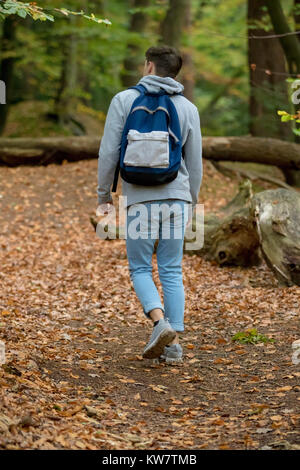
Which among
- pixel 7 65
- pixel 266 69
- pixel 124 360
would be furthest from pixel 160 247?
pixel 7 65

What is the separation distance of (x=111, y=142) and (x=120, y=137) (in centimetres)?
8

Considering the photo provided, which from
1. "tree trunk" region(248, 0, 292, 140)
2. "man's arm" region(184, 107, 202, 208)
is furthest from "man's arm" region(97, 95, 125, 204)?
Answer: "tree trunk" region(248, 0, 292, 140)

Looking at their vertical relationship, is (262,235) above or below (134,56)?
below

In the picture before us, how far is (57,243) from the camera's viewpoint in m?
9.84

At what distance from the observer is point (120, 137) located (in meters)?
4.53

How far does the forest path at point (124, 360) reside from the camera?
11.0ft

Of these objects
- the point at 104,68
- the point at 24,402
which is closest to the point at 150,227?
the point at 24,402

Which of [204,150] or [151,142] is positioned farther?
[204,150]

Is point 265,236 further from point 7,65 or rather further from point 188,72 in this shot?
point 188,72

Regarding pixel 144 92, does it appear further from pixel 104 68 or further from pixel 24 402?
pixel 104 68

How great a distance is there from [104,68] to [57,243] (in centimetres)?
1447

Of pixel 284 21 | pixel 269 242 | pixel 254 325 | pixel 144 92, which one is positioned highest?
pixel 284 21
